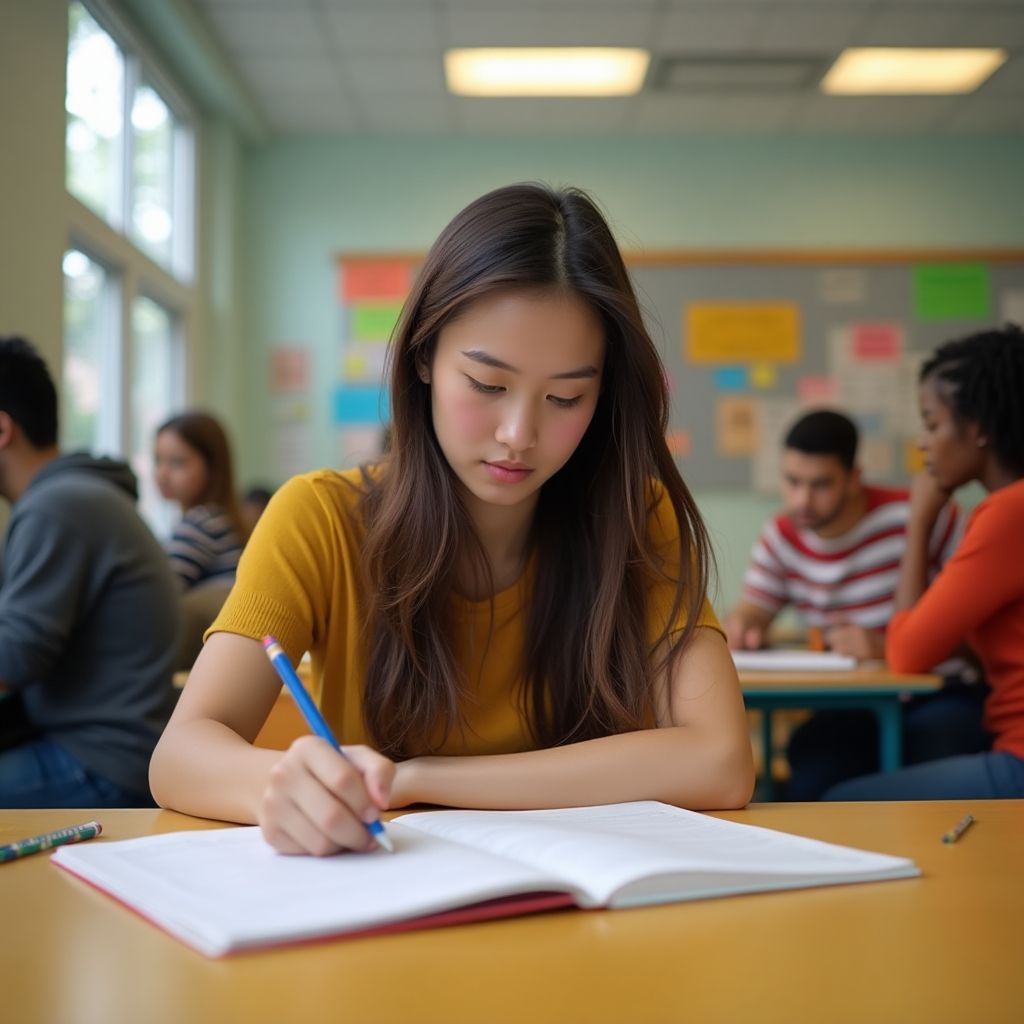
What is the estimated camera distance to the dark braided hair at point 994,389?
91.9 inches

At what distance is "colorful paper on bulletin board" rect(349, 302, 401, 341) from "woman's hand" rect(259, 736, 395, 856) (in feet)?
16.1

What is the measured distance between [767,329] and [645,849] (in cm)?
504

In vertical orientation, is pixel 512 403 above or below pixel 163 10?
below

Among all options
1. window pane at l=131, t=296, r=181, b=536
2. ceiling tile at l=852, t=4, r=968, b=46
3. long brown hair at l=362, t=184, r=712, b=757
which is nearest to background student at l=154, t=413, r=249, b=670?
window pane at l=131, t=296, r=181, b=536

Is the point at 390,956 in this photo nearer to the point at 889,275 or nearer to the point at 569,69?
the point at 569,69

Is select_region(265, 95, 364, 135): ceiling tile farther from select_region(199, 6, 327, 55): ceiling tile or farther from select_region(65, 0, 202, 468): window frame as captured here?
select_region(199, 6, 327, 55): ceiling tile

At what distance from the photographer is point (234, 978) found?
630mm

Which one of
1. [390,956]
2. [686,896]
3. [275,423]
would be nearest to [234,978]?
[390,956]

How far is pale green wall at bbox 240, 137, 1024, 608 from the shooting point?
5613 mm

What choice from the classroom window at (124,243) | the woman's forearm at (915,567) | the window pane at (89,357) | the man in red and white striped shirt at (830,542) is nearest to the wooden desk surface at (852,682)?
the woman's forearm at (915,567)

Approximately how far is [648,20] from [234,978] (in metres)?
4.33

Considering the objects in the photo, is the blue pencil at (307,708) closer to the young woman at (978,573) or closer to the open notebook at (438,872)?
the open notebook at (438,872)

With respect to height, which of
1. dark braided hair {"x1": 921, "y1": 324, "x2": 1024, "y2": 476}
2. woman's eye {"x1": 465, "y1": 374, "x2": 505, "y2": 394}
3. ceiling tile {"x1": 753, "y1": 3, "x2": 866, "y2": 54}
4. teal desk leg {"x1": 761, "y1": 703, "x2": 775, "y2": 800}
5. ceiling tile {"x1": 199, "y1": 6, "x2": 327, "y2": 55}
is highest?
ceiling tile {"x1": 753, "y1": 3, "x2": 866, "y2": 54}

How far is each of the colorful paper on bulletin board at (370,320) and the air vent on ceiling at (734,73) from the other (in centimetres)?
159
